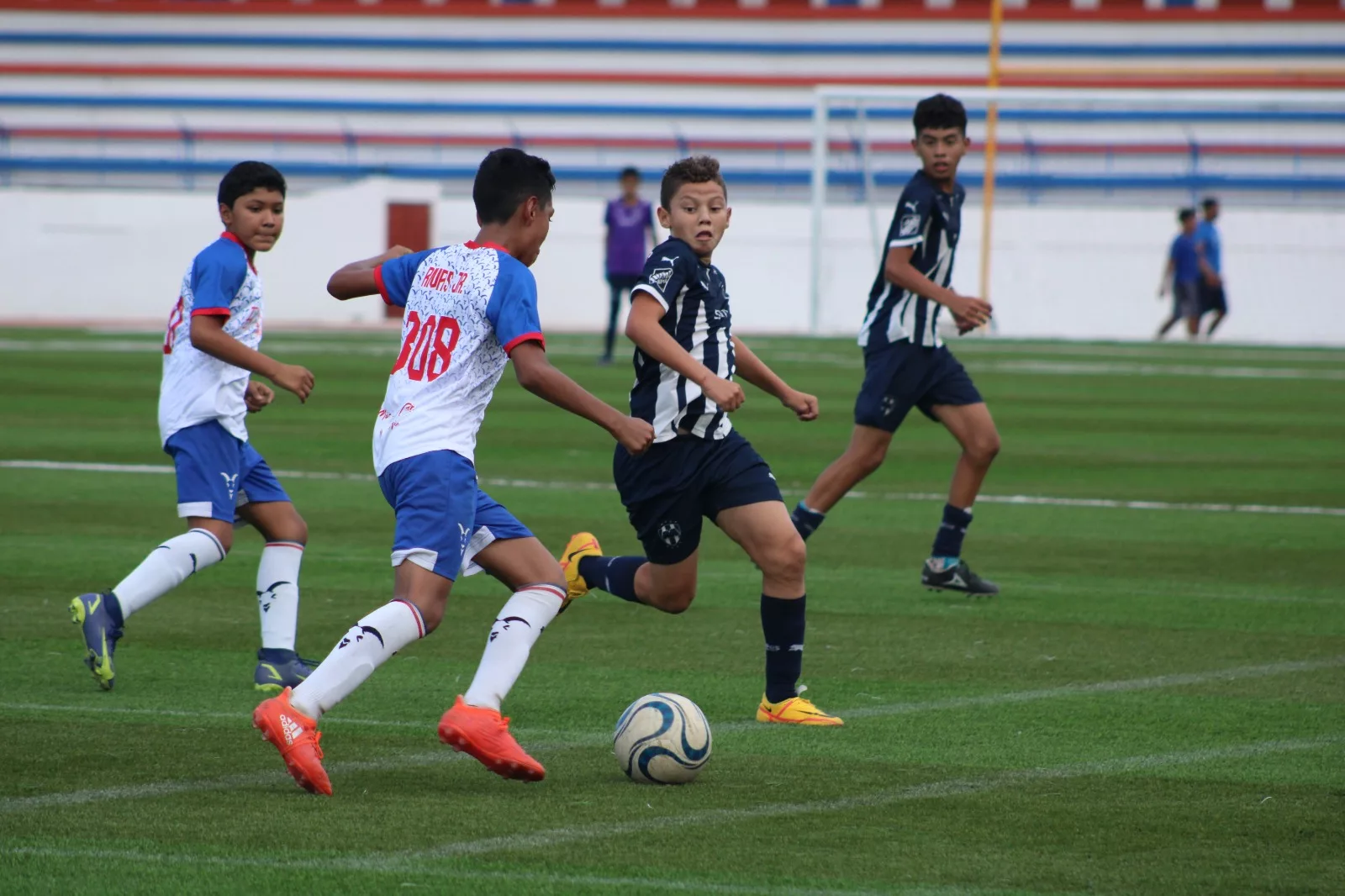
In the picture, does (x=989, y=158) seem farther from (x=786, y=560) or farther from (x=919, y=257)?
(x=786, y=560)

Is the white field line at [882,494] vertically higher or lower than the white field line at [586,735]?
lower

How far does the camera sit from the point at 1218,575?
9133mm

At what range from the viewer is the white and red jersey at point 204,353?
6.25 meters

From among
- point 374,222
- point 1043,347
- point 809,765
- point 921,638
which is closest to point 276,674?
point 809,765

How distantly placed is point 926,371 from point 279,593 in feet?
11.5

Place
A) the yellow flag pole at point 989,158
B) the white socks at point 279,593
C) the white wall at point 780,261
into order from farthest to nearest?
the white wall at point 780,261 → the yellow flag pole at point 989,158 → the white socks at point 279,593

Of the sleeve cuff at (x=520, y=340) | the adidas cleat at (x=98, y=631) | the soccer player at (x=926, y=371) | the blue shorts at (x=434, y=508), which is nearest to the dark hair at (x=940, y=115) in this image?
the soccer player at (x=926, y=371)

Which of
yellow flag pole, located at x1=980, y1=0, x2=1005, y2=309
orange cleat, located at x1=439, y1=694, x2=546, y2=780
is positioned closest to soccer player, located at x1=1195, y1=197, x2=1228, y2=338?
yellow flag pole, located at x1=980, y1=0, x2=1005, y2=309

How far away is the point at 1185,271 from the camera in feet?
103

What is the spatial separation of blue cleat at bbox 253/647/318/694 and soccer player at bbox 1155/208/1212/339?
87.4 feet

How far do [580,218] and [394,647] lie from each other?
32.6m

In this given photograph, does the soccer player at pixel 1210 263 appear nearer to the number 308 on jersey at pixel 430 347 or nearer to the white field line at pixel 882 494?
the white field line at pixel 882 494

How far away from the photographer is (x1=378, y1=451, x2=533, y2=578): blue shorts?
16.1ft

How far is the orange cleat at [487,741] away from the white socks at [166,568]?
184 cm
